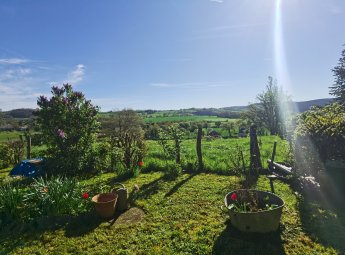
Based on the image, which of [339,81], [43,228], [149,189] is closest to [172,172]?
[149,189]

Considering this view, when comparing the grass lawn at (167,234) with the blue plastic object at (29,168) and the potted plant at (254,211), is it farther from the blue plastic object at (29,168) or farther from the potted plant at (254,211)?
the blue plastic object at (29,168)

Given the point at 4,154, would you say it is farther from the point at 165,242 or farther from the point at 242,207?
the point at 242,207

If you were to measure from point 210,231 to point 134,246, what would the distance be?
1.89 metres

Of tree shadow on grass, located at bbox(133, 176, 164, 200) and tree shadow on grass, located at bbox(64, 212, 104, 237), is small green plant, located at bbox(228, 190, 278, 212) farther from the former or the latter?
tree shadow on grass, located at bbox(64, 212, 104, 237)

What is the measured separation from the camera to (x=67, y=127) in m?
13.0

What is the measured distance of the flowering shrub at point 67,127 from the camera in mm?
12742

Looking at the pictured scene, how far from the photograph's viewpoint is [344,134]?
7.68 meters

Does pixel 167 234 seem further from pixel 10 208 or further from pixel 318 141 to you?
pixel 318 141

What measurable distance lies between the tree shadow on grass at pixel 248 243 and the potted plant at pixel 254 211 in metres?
0.15

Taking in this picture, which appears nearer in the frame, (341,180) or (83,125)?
(341,180)

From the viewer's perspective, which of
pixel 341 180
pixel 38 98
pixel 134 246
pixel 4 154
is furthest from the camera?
pixel 4 154

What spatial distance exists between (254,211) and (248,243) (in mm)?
915

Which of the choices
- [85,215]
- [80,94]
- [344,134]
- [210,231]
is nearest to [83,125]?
[80,94]

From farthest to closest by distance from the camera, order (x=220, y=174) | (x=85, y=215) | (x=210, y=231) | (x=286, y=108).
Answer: (x=286, y=108), (x=220, y=174), (x=85, y=215), (x=210, y=231)
